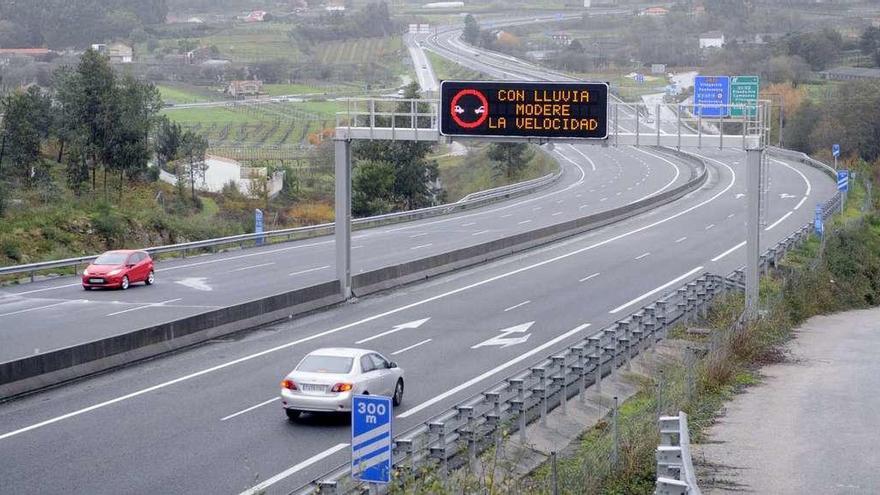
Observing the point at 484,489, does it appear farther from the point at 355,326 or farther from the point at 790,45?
the point at 790,45

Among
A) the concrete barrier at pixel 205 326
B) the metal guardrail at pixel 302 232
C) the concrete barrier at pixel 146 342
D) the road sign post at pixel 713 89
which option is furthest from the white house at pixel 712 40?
the concrete barrier at pixel 146 342

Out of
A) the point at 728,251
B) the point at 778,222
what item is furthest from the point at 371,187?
the point at 728,251

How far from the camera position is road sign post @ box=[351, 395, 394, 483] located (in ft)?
38.0

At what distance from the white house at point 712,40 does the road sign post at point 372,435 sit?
17141 cm

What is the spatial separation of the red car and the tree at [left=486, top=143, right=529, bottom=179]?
56.8m

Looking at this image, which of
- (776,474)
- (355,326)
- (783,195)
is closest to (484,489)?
(776,474)

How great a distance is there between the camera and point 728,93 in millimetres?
75938

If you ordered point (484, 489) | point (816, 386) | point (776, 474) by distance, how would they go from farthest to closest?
point (816, 386) → point (776, 474) → point (484, 489)

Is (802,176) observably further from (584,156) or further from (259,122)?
(259,122)

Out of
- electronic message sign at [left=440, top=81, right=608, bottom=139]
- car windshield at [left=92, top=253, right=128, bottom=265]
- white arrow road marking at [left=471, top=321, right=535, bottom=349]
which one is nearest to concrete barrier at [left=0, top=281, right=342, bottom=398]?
white arrow road marking at [left=471, top=321, right=535, bottom=349]

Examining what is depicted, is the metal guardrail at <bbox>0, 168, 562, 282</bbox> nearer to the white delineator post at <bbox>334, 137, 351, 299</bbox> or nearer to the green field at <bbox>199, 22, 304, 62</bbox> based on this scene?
the white delineator post at <bbox>334, 137, 351, 299</bbox>

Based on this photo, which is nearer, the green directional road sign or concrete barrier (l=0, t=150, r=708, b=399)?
concrete barrier (l=0, t=150, r=708, b=399)

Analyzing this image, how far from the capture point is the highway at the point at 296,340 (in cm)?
1677

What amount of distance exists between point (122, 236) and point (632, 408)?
33.1 metres
